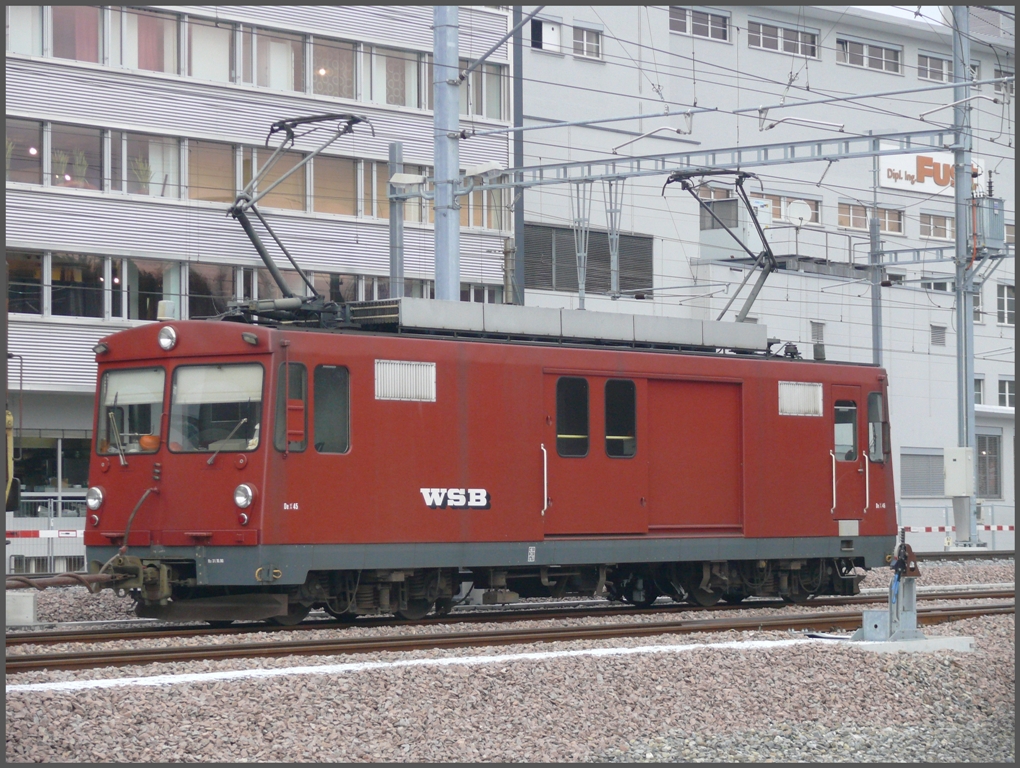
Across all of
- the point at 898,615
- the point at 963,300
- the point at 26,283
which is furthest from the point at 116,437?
the point at 963,300

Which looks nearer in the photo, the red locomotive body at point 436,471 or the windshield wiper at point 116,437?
the red locomotive body at point 436,471

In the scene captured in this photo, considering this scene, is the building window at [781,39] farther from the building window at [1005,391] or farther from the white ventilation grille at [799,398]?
the white ventilation grille at [799,398]

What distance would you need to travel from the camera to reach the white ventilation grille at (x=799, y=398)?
60.0ft

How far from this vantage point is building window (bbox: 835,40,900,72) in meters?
50.4

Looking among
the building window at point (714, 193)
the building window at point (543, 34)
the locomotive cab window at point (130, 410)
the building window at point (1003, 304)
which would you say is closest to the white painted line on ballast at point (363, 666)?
the locomotive cab window at point (130, 410)

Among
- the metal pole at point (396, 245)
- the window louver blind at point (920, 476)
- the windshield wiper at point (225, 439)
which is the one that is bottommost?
the window louver blind at point (920, 476)

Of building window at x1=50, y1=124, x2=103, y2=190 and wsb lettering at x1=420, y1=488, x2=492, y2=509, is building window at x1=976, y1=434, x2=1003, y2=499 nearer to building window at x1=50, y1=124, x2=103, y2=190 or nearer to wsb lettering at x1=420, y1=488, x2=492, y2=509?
building window at x1=50, y1=124, x2=103, y2=190

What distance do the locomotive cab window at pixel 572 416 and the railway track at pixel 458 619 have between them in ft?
6.33

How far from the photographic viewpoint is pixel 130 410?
14867 millimetres

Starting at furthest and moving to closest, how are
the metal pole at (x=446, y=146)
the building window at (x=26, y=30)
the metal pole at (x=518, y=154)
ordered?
the metal pole at (x=518, y=154), the building window at (x=26, y=30), the metal pole at (x=446, y=146)

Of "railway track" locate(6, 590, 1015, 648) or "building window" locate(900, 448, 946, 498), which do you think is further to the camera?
"building window" locate(900, 448, 946, 498)

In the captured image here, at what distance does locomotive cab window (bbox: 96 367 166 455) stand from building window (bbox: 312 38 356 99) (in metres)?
22.6

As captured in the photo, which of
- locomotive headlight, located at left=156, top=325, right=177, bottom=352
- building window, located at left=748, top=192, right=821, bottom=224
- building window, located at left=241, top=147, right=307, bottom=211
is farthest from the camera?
building window, located at left=748, top=192, right=821, bottom=224

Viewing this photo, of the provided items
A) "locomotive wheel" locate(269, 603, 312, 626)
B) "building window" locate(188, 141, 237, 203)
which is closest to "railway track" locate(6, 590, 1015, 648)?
"locomotive wheel" locate(269, 603, 312, 626)
